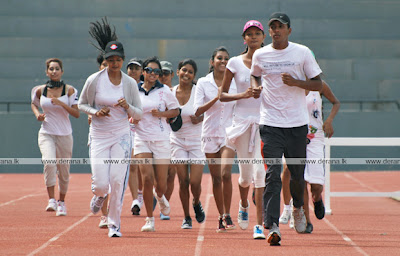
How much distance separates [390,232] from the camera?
9.73m

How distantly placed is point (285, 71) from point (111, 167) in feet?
7.59

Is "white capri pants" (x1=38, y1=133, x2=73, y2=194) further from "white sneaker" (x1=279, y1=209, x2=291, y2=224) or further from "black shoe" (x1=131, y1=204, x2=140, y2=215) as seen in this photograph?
"white sneaker" (x1=279, y1=209, x2=291, y2=224)

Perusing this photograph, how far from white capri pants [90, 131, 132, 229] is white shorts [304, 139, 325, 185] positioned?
7.42 ft

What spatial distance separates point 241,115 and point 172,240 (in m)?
1.57

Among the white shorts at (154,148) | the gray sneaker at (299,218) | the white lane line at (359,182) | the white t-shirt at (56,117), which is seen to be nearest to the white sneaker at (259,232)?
the gray sneaker at (299,218)

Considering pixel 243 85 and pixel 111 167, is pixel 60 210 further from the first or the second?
pixel 243 85

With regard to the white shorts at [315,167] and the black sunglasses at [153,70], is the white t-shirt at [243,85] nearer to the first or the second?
the white shorts at [315,167]

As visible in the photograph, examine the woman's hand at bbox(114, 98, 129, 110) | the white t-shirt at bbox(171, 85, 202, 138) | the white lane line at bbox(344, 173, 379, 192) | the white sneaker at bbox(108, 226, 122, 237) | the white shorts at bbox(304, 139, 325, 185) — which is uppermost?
the woman's hand at bbox(114, 98, 129, 110)

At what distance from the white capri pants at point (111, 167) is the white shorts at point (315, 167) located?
226cm

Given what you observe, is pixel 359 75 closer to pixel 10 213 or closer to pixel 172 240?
pixel 10 213

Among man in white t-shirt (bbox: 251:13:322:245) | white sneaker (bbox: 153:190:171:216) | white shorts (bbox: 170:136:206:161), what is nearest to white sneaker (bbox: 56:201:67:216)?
white sneaker (bbox: 153:190:171:216)

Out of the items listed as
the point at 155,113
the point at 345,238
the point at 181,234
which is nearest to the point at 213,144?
the point at 155,113

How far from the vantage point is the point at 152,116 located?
10141 millimetres

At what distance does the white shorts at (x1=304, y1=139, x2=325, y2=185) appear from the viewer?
9766 mm
